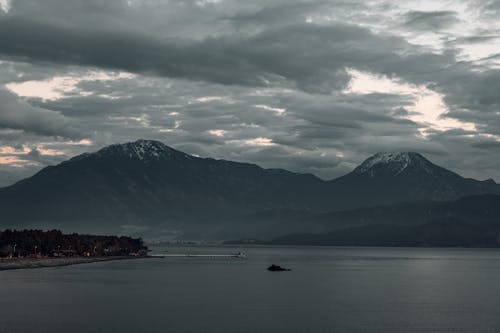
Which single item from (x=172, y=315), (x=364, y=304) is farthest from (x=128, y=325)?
(x=364, y=304)

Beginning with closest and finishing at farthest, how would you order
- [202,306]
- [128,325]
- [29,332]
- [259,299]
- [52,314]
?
[29,332] → [128,325] → [52,314] → [202,306] → [259,299]

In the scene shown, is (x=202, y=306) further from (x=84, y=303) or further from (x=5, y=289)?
(x=5, y=289)

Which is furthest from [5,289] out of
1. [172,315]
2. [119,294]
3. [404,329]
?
[404,329]

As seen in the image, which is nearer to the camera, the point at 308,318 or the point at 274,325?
the point at 274,325

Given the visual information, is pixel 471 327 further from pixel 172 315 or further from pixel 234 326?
pixel 172 315

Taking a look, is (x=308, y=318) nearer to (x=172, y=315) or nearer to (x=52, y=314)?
(x=172, y=315)

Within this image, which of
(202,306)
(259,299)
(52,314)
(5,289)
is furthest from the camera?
(5,289)

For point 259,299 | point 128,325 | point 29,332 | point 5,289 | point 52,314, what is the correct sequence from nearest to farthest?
point 29,332 → point 128,325 → point 52,314 → point 259,299 → point 5,289

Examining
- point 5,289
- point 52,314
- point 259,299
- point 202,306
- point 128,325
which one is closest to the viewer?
point 128,325

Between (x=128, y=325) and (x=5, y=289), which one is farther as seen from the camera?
(x=5, y=289)
